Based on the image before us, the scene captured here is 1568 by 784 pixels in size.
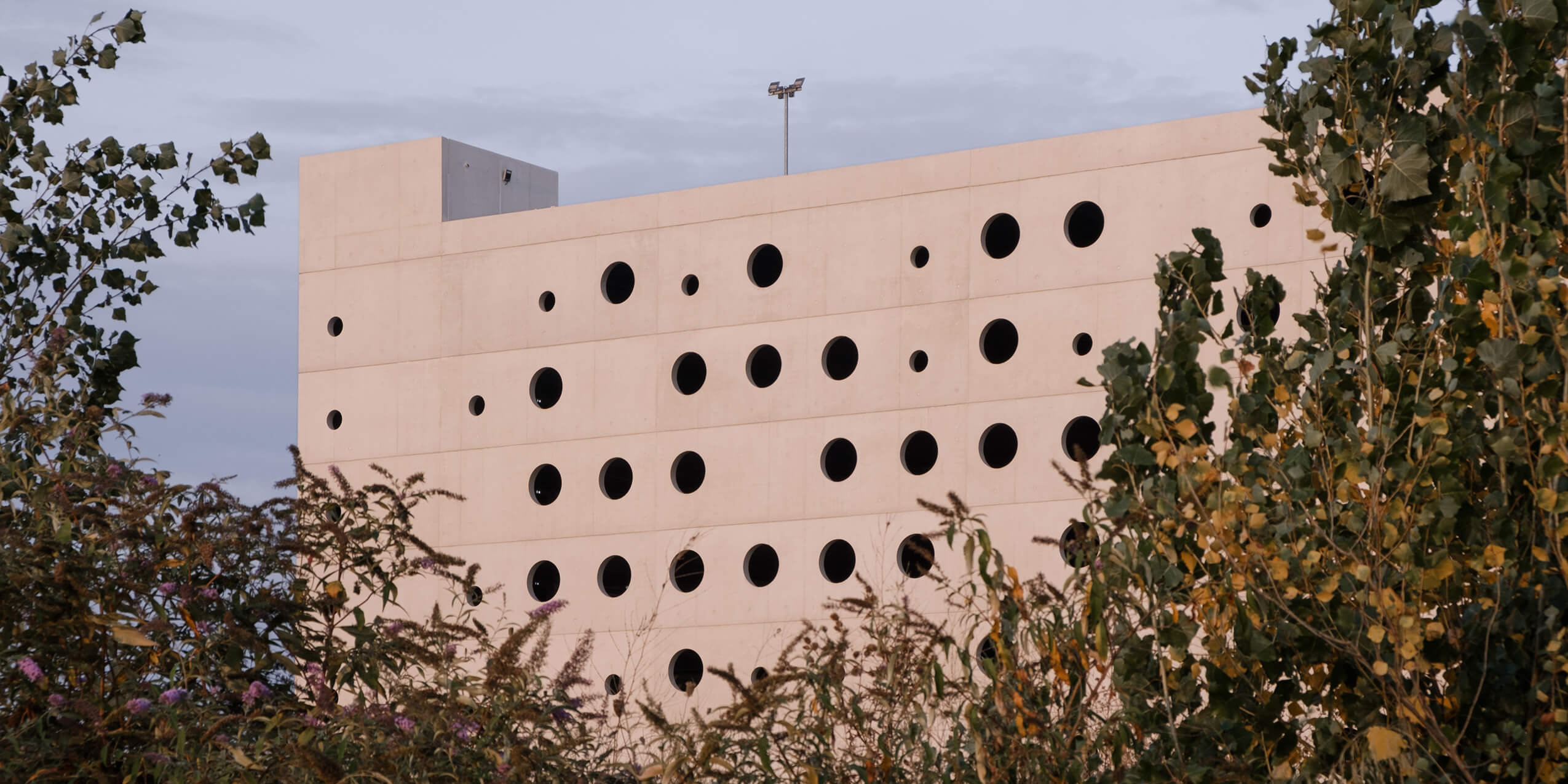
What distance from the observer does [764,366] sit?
Result: 2353 cm

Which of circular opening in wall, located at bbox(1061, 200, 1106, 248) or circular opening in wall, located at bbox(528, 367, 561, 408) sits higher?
circular opening in wall, located at bbox(1061, 200, 1106, 248)

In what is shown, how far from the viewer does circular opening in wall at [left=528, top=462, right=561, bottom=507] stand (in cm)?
2458

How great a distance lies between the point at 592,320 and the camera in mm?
24562

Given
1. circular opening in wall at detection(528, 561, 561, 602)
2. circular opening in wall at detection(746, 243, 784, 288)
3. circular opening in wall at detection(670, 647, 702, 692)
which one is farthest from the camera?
circular opening in wall at detection(528, 561, 561, 602)

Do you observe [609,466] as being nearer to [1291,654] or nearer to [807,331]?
[807,331]

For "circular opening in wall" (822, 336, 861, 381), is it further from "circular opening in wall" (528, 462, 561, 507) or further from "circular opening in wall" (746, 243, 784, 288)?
"circular opening in wall" (528, 462, 561, 507)

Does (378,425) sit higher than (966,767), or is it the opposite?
(378,425)

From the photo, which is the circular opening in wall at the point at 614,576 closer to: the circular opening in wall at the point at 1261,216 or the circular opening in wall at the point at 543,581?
the circular opening in wall at the point at 543,581

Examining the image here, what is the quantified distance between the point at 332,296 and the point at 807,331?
7.99 m

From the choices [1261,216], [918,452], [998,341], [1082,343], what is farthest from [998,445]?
[1261,216]

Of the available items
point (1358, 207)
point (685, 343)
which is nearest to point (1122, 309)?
point (685, 343)

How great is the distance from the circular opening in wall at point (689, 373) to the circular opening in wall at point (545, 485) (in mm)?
2164

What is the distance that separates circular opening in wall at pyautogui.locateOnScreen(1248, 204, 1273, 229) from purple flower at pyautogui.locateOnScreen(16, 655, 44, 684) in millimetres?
17483

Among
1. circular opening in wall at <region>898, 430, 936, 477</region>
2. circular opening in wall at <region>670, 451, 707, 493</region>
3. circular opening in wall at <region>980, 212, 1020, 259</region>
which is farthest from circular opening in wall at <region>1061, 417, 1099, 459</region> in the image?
circular opening in wall at <region>670, 451, 707, 493</region>
